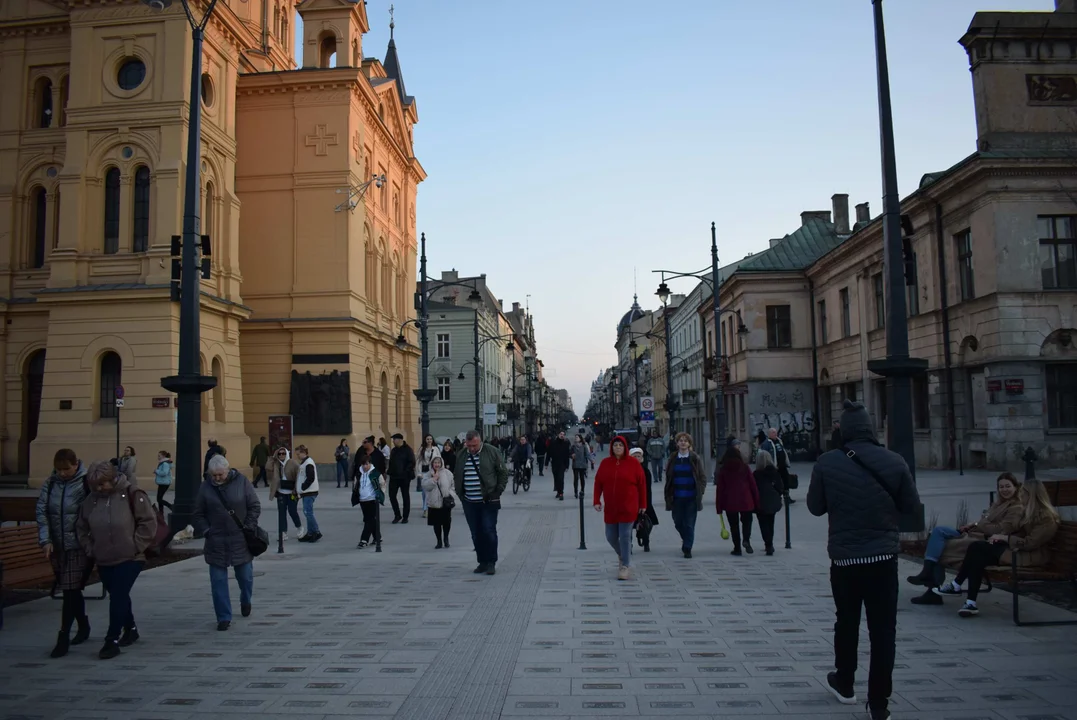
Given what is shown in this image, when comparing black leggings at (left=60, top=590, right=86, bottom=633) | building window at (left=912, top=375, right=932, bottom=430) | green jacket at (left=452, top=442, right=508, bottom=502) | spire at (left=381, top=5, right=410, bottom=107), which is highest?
spire at (left=381, top=5, right=410, bottom=107)

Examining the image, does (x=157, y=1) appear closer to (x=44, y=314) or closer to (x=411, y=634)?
(x=411, y=634)

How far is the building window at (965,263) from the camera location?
26.6 metres

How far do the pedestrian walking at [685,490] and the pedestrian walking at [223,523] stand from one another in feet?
20.3

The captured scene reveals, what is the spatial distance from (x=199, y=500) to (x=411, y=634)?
250 cm

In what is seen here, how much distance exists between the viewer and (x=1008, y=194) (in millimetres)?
24922

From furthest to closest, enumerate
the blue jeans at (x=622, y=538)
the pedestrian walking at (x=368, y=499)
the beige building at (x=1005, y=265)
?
the beige building at (x=1005, y=265) < the pedestrian walking at (x=368, y=499) < the blue jeans at (x=622, y=538)

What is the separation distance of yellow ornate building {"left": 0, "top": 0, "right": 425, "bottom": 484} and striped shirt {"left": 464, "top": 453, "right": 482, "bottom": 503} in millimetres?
18203

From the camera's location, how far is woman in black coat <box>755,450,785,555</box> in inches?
486


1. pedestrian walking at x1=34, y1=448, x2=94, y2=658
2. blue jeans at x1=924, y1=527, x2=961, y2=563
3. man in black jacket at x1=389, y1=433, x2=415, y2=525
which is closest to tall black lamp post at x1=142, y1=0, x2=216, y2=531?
man in black jacket at x1=389, y1=433, x2=415, y2=525

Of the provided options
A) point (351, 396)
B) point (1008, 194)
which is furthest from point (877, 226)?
point (351, 396)

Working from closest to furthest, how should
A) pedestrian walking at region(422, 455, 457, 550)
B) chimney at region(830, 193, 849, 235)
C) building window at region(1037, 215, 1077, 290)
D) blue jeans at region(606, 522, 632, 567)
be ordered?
blue jeans at region(606, 522, 632, 567)
pedestrian walking at region(422, 455, 457, 550)
building window at region(1037, 215, 1077, 290)
chimney at region(830, 193, 849, 235)

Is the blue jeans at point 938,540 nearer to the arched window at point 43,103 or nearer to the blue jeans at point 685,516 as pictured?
the blue jeans at point 685,516

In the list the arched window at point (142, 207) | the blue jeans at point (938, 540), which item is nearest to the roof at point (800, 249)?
the arched window at point (142, 207)

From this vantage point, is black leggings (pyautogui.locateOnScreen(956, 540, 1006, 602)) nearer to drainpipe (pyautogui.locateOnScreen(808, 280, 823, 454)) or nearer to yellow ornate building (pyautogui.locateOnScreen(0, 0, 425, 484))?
yellow ornate building (pyautogui.locateOnScreen(0, 0, 425, 484))
